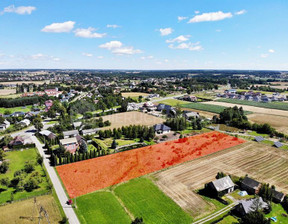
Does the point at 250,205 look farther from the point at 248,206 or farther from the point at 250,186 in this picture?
the point at 250,186

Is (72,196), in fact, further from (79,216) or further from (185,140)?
(185,140)

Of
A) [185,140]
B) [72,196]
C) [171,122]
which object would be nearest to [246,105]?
[171,122]

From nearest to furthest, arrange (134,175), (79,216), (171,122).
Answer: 1. (79,216)
2. (134,175)
3. (171,122)

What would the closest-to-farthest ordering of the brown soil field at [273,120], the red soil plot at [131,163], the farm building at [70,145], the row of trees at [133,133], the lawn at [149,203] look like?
the lawn at [149,203], the red soil plot at [131,163], the farm building at [70,145], the row of trees at [133,133], the brown soil field at [273,120]

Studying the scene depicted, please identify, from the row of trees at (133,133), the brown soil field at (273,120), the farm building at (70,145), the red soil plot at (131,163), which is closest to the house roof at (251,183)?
the red soil plot at (131,163)

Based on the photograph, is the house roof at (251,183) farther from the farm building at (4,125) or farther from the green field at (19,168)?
the farm building at (4,125)

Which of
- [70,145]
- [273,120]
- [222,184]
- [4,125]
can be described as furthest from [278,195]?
[4,125]

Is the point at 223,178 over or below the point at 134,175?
over
